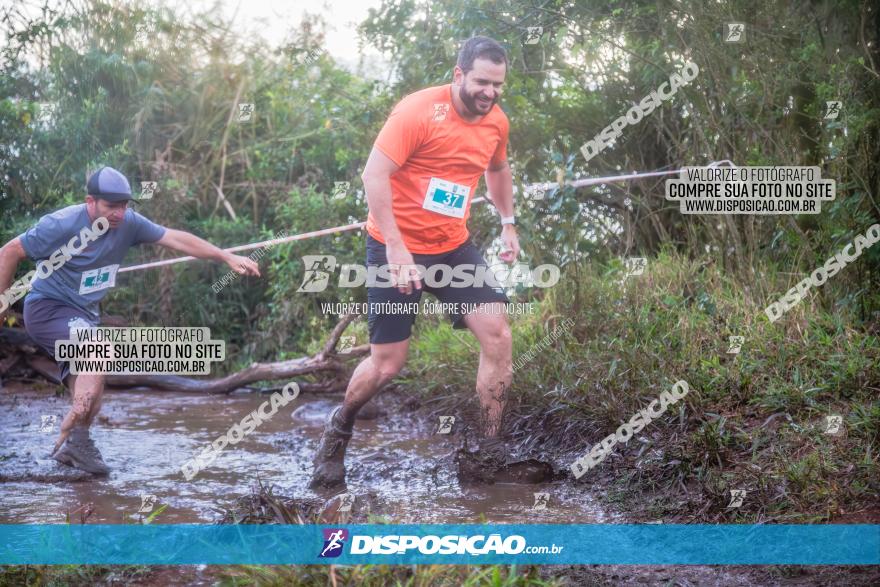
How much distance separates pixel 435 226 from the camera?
15.4 feet

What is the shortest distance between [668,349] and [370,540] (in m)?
2.98

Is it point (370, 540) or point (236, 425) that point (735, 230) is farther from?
point (370, 540)

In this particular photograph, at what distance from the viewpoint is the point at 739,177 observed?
22.1 feet

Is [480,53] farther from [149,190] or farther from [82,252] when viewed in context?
[149,190]

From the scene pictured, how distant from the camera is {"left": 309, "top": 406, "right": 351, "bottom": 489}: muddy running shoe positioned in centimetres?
480

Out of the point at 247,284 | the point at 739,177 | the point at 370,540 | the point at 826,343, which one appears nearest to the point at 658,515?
the point at 370,540

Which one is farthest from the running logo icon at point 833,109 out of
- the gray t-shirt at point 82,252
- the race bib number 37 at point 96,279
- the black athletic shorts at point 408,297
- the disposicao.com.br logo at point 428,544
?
the race bib number 37 at point 96,279

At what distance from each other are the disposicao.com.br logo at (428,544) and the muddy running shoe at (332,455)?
5.15 ft

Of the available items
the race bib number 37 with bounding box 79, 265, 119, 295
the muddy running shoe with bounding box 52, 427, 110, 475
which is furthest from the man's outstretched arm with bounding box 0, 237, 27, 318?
the muddy running shoe with bounding box 52, 427, 110, 475

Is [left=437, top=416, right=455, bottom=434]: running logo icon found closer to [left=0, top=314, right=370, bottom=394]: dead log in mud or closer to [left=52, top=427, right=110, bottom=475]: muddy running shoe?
[left=0, top=314, right=370, bottom=394]: dead log in mud

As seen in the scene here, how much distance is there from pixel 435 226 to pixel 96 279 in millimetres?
1988

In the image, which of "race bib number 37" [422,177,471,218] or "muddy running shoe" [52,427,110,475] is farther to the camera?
"muddy running shoe" [52,427,110,475]

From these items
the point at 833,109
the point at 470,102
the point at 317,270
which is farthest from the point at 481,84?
the point at 317,270

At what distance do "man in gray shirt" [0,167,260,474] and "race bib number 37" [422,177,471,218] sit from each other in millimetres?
1095
